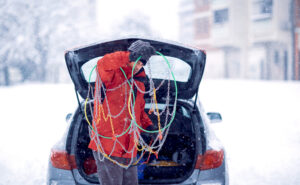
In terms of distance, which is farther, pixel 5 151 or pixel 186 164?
pixel 5 151

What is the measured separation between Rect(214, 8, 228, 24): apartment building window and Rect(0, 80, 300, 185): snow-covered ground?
10196 mm

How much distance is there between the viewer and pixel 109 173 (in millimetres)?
1910

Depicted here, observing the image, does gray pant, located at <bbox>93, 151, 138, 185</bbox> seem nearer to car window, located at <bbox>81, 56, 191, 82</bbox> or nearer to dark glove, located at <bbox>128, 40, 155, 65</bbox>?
dark glove, located at <bbox>128, 40, 155, 65</bbox>

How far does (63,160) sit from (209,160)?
1.28 meters

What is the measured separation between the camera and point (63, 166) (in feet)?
7.38

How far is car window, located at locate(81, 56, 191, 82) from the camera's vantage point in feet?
8.13

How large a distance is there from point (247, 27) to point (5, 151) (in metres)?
19.7

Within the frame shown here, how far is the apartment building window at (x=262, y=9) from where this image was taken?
59.2 feet

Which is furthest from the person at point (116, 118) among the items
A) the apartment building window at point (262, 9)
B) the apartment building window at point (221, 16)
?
the apartment building window at point (221, 16)

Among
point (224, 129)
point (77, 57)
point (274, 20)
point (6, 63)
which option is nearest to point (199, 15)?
point (274, 20)

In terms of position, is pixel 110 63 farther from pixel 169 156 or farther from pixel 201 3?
pixel 201 3

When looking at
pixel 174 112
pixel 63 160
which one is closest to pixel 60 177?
pixel 63 160

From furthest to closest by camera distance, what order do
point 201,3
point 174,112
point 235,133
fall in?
point 201,3, point 235,133, point 174,112

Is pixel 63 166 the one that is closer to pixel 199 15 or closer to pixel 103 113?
pixel 103 113
